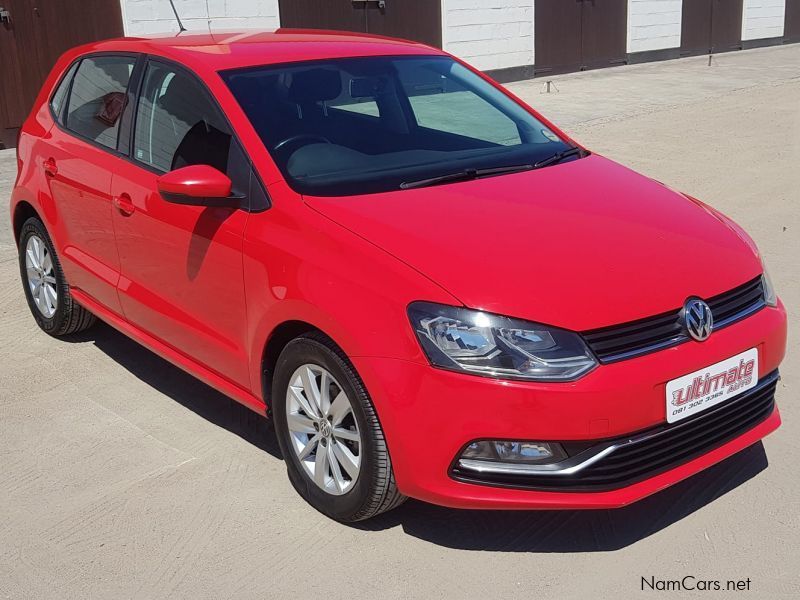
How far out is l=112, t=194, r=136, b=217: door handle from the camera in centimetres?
435

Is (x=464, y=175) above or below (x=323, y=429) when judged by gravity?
above

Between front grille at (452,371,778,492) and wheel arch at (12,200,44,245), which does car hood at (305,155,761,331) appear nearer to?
front grille at (452,371,778,492)

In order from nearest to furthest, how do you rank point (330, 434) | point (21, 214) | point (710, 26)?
point (330, 434) < point (21, 214) < point (710, 26)

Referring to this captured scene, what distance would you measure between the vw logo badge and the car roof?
2.03 meters

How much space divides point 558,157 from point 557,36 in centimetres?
1594

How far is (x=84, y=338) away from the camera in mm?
5656

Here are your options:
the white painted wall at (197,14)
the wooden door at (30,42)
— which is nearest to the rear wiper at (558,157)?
the white painted wall at (197,14)

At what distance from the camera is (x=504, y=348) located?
3.00 meters

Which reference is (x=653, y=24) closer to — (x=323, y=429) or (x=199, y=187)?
(x=199, y=187)

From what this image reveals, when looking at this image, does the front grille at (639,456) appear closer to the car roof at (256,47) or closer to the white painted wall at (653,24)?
the car roof at (256,47)

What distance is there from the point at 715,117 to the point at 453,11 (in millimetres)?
5556

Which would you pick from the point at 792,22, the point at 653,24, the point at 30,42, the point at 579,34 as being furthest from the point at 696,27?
the point at 30,42
